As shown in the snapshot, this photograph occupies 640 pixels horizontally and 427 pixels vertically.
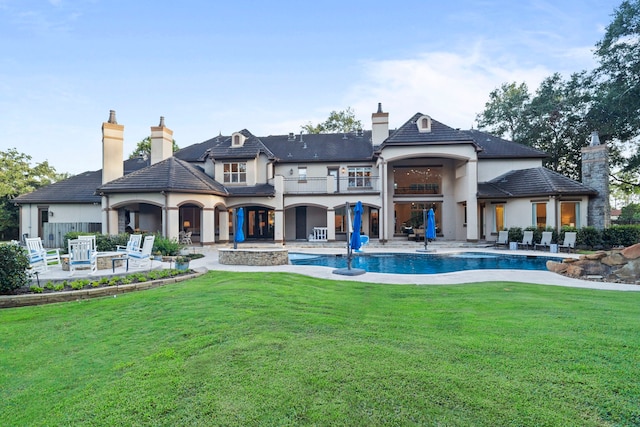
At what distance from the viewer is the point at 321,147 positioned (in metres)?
26.7

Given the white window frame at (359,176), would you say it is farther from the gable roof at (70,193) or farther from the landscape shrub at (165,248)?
the gable roof at (70,193)

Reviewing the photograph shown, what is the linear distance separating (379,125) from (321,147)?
483 cm

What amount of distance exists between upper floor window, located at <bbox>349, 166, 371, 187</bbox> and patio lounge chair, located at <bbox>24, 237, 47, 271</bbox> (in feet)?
60.2

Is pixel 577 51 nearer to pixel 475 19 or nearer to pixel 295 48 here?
pixel 475 19

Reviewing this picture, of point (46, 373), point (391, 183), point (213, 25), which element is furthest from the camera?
point (391, 183)

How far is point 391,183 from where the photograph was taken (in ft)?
82.8

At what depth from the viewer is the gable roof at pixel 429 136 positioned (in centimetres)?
2219

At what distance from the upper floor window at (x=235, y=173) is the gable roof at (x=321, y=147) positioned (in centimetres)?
277

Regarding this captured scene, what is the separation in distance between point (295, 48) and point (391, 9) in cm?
655

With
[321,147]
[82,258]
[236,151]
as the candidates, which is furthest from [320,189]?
[82,258]

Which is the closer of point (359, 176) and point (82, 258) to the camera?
point (82, 258)

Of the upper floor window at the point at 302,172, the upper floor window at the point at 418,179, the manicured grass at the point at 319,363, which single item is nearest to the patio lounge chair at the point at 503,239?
the upper floor window at the point at 418,179

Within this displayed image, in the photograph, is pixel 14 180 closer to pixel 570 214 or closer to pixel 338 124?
pixel 338 124

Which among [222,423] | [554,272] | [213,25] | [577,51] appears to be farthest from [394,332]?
[577,51]
